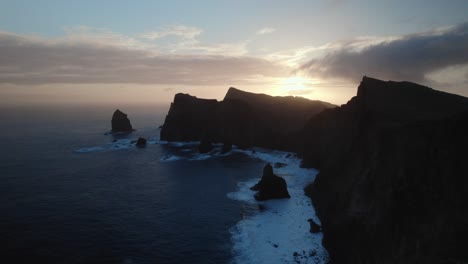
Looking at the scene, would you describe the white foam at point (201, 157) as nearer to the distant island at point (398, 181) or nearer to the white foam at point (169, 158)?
the white foam at point (169, 158)

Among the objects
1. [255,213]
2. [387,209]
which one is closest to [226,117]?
[255,213]

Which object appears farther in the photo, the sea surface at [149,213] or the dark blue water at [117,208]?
the dark blue water at [117,208]

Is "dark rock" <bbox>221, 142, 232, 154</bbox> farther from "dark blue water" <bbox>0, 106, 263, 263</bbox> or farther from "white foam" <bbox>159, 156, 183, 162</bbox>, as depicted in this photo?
"white foam" <bbox>159, 156, 183, 162</bbox>

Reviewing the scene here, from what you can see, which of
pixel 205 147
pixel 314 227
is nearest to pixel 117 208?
pixel 314 227

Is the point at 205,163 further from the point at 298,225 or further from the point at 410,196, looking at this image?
the point at 410,196

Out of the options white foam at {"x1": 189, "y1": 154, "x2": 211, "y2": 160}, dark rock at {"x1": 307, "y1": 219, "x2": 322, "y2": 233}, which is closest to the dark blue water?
white foam at {"x1": 189, "y1": 154, "x2": 211, "y2": 160}

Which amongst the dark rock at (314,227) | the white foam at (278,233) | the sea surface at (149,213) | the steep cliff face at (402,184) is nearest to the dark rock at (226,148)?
the sea surface at (149,213)
